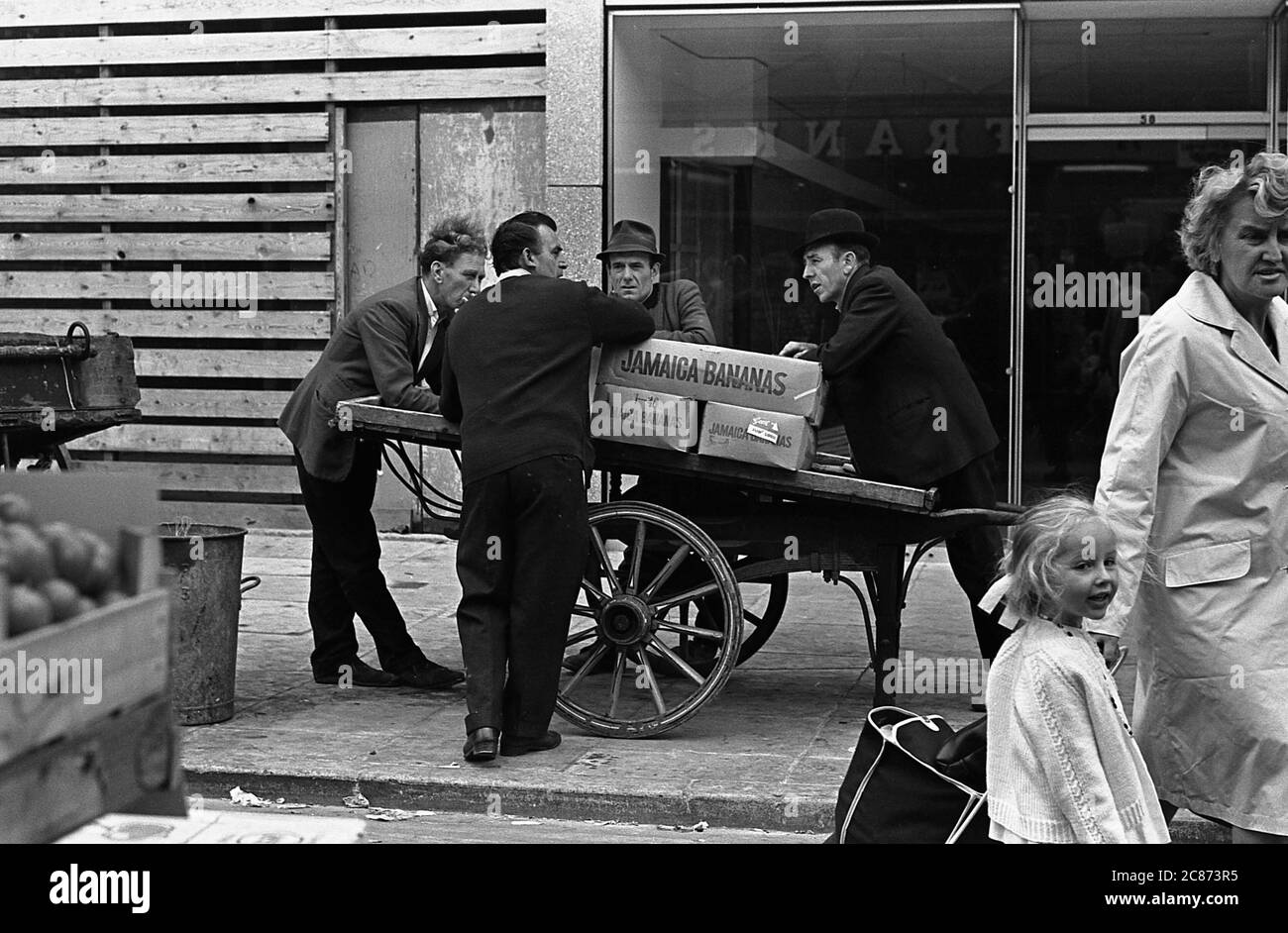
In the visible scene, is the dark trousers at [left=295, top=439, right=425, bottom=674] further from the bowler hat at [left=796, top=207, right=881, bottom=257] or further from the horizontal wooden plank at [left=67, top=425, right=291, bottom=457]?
the horizontal wooden plank at [left=67, top=425, right=291, bottom=457]

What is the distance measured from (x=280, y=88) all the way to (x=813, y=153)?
3748 mm

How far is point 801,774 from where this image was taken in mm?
5969

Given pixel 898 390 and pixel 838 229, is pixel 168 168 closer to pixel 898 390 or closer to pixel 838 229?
pixel 838 229

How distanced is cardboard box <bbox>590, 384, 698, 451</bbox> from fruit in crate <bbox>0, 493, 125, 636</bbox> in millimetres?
4294

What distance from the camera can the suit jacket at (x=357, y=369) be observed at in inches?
275

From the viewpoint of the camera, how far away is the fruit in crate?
1.87 m

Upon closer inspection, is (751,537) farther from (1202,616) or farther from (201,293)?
(201,293)

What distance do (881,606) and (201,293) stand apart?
683 cm

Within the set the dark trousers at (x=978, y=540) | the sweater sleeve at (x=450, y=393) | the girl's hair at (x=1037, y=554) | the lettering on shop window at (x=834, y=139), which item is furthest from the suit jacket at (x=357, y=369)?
the lettering on shop window at (x=834, y=139)

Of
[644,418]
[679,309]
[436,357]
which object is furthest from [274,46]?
[644,418]

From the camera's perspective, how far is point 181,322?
11.8 metres


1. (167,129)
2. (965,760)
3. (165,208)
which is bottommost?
(965,760)
